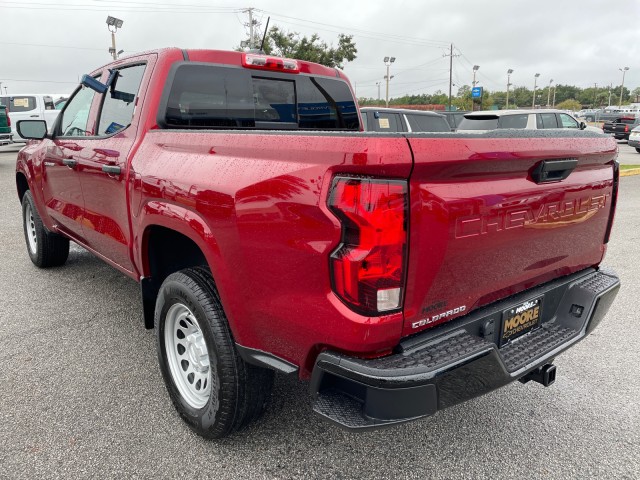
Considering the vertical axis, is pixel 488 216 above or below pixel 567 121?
below

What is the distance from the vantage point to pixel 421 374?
1742mm

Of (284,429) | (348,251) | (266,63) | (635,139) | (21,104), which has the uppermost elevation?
(21,104)

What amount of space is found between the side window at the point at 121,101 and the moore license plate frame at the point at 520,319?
7.82ft

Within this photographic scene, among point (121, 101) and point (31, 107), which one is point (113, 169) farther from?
point (31, 107)

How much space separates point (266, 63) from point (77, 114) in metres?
1.71

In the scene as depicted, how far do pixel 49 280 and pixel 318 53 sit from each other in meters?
33.5

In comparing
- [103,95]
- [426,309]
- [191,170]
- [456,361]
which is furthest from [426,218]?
[103,95]

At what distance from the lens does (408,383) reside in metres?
1.72

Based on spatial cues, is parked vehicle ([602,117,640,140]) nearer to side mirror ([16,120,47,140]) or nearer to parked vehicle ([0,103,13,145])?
parked vehicle ([0,103,13,145])

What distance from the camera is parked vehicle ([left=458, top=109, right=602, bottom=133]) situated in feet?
41.8

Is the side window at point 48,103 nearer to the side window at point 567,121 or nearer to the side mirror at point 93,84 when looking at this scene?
the side window at point 567,121

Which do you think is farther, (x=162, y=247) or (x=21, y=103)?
(x=21, y=103)

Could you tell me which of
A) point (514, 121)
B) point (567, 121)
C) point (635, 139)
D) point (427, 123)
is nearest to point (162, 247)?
point (427, 123)

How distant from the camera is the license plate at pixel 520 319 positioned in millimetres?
2189
